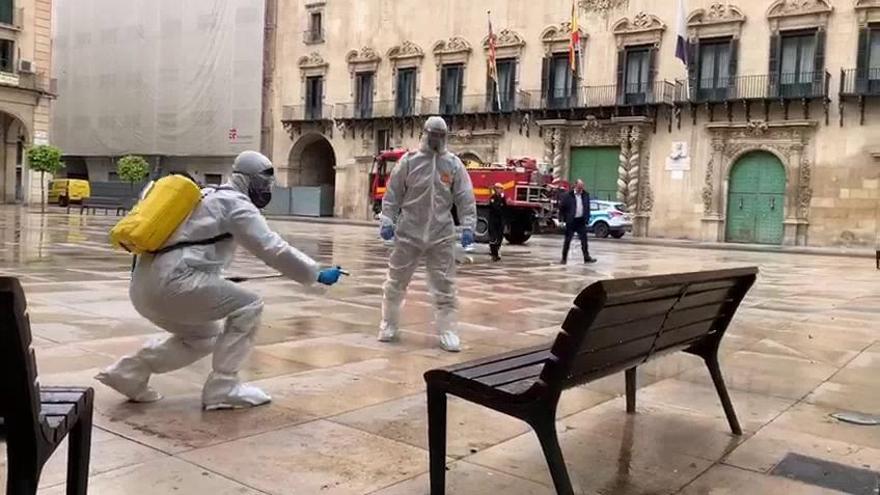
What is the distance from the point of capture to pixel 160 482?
315 cm

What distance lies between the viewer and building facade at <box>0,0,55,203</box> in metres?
39.3

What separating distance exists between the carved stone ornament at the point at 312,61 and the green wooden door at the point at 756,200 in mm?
20774

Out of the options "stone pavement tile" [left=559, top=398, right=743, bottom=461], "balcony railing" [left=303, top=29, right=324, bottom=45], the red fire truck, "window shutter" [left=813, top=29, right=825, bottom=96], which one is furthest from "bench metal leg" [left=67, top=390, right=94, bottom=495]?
"balcony railing" [left=303, top=29, right=324, bottom=45]

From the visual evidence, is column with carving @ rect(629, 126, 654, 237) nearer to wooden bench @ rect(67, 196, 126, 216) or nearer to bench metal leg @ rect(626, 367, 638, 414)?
wooden bench @ rect(67, 196, 126, 216)

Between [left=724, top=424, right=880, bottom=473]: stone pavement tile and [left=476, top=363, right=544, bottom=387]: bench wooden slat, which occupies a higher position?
[left=476, top=363, right=544, bottom=387]: bench wooden slat

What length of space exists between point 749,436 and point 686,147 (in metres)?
28.9

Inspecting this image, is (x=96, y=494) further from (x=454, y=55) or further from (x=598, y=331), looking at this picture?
(x=454, y=55)

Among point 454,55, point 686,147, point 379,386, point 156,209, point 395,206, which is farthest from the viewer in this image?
point 454,55

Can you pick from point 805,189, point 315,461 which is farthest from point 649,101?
point 315,461

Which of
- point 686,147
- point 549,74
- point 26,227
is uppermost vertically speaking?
point 549,74

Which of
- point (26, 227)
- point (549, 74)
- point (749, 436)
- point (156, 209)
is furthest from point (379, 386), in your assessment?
point (549, 74)

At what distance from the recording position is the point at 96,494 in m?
3.01

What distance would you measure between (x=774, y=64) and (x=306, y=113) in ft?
73.2

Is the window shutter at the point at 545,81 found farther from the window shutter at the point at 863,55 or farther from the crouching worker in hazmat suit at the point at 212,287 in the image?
the crouching worker in hazmat suit at the point at 212,287
